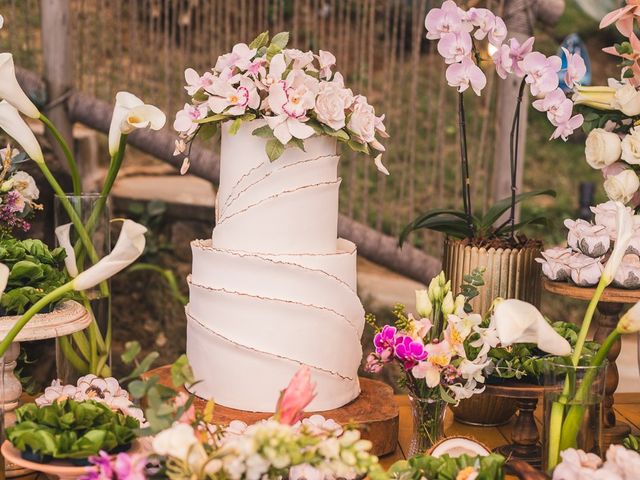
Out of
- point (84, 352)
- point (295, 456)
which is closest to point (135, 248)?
point (295, 456)

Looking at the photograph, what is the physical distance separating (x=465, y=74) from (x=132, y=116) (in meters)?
0.51

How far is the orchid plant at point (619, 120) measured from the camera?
4.67 ft

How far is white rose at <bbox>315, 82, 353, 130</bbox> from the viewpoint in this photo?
1308mm

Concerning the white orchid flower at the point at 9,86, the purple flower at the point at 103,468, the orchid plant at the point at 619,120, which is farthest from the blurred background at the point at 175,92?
→ the purple flower at the point at 103,468

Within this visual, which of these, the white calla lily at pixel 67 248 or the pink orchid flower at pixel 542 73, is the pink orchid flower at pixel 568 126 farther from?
the white calla lily at pixel 67 248

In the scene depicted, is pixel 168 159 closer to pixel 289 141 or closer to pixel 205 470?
pixel 289 141

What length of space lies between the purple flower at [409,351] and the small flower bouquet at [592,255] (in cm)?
29

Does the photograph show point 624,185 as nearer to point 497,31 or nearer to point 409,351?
point 497,31

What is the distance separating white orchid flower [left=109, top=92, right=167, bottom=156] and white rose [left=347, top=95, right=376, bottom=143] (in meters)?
0.28

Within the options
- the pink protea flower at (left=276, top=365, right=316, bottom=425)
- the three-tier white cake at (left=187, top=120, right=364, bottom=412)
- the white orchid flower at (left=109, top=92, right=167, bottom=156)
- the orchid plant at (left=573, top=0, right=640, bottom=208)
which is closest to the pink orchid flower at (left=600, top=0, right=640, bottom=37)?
the orchid plant at (left=573, top=0, right=640, bottom=208)

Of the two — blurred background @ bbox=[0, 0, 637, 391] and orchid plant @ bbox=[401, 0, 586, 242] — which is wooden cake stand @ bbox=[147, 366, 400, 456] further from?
blurred background @ bbox=[0, 0, 637, 391]

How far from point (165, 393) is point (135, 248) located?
0.17 meters

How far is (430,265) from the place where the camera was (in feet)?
9.61

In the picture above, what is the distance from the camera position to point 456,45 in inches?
53.0
